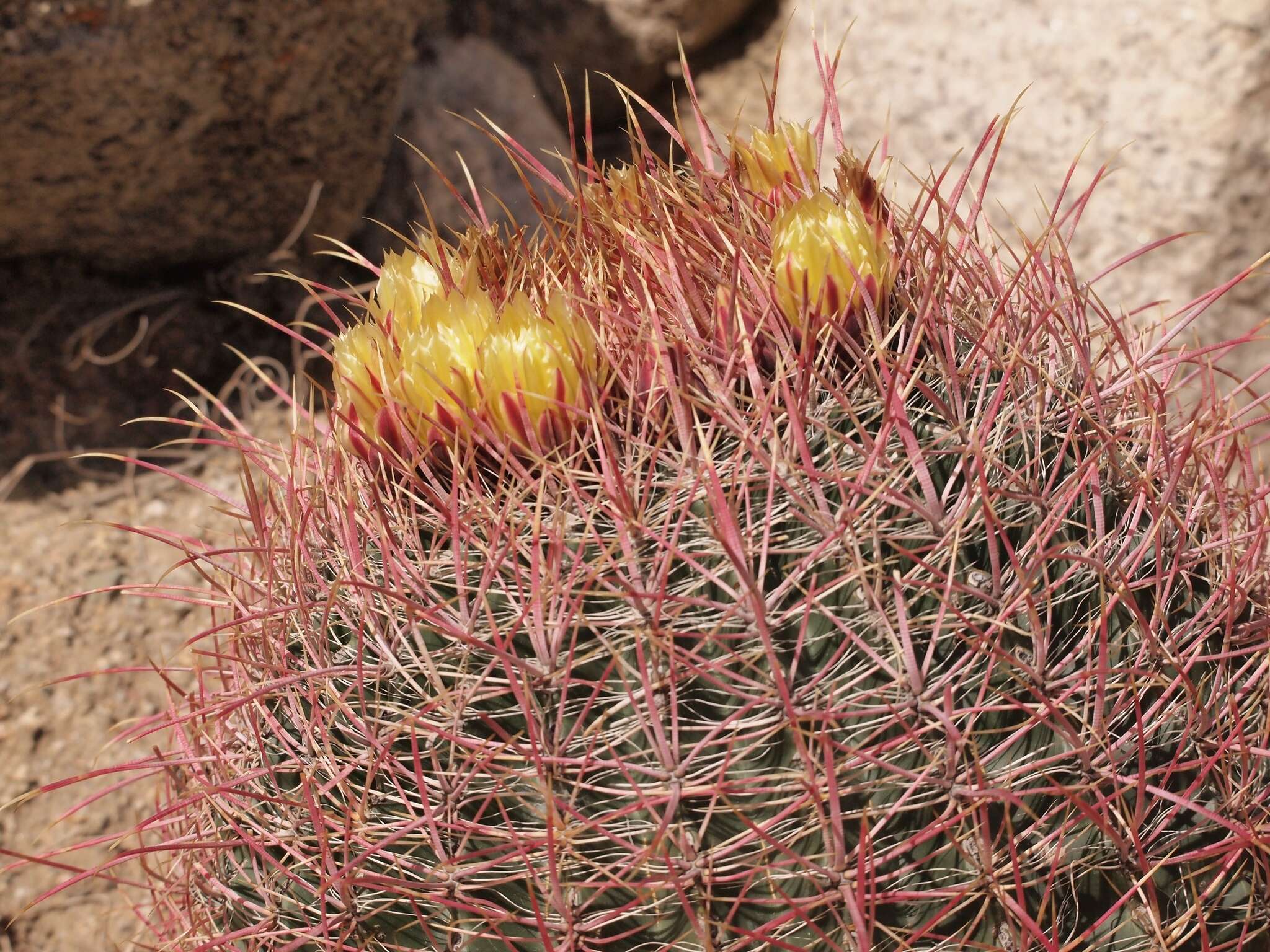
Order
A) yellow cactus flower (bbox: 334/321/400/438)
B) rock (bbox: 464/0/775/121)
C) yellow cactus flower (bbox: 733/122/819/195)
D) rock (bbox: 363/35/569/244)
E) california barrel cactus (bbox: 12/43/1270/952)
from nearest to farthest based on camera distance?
california barrel cactus (bbox: 12/43/1270/952), yellow cactus flower (bbox: 334/321/400/438), yellow cactus flower (bbox: 733/122/819/195), rock (bbox: 363/35/569/244), rock (bbox: 464/0/775/121)

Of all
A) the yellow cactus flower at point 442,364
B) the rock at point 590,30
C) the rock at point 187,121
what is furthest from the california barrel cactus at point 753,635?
the rock at point 590,30

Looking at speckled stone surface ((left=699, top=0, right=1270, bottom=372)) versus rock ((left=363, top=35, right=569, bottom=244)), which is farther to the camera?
rock ((left=363, top=35, right=569, bottom=244))

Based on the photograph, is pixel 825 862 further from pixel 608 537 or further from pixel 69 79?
pixel 69 79

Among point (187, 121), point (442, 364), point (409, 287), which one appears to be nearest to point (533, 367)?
point (442, 364)

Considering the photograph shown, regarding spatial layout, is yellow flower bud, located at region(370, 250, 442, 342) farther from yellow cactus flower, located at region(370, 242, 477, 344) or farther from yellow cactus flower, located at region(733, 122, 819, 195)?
yellow cactus flower, located at region(733, 122, 819, 195)

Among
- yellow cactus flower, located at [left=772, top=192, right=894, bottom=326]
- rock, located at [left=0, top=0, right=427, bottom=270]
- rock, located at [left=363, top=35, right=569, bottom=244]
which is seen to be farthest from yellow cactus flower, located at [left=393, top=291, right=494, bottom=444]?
rock, located at [left=363, top=35, right=569, bottom=244]

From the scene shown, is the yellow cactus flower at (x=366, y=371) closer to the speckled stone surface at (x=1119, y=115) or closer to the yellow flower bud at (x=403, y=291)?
the yellow flower bud at (x=403, y=291)

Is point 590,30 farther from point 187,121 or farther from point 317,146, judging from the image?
point 187,121
